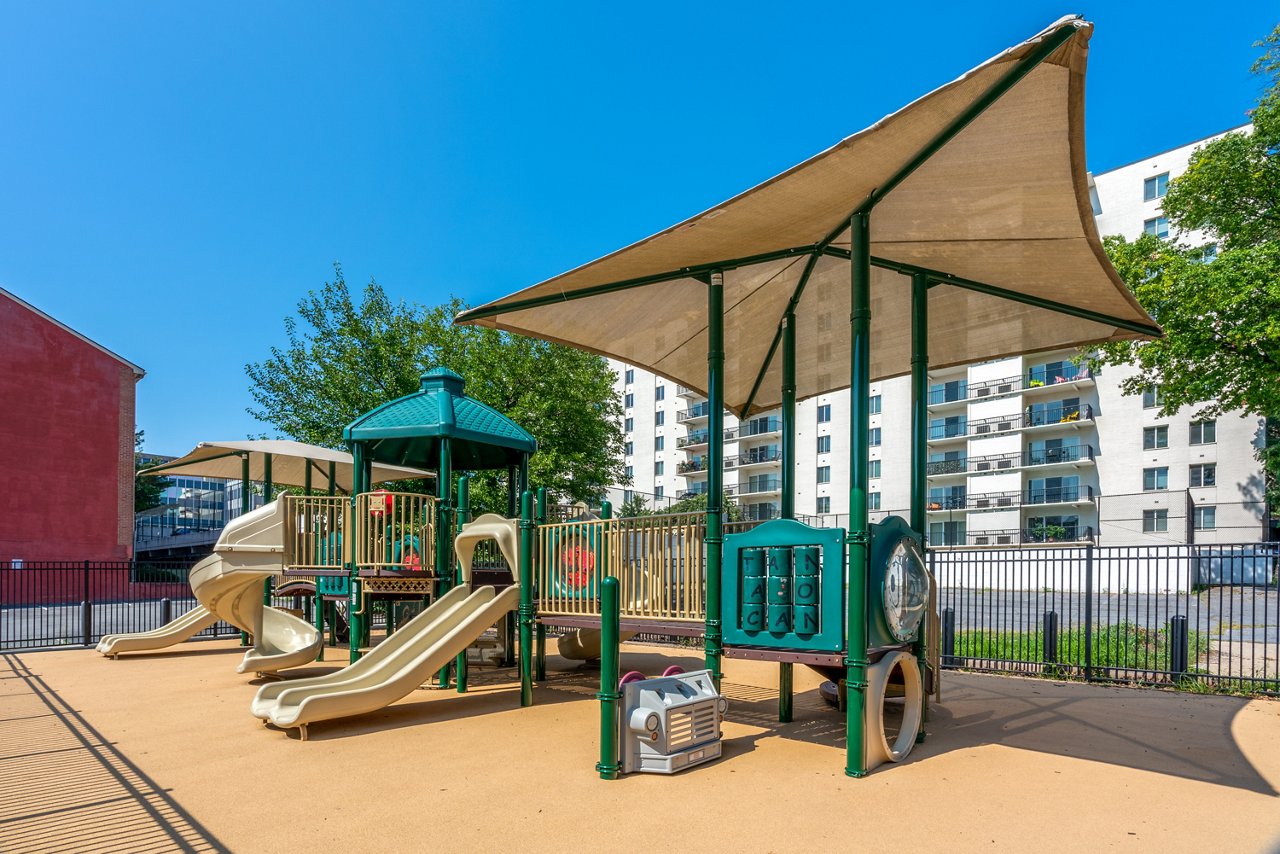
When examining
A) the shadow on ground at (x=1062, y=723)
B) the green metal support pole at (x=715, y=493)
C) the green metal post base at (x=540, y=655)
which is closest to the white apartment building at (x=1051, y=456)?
the shadow on ground at (x=1062, y=723)

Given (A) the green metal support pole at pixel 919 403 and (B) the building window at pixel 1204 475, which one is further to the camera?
(B) the building window at pixel 1204 475

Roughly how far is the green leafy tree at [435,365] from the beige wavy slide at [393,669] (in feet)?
49.4

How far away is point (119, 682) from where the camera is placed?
12.5 metres

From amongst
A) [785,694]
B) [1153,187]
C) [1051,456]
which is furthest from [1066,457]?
[785,694]

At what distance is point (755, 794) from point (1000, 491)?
49.1 metres

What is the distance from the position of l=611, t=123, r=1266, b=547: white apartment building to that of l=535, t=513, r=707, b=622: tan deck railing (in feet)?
107

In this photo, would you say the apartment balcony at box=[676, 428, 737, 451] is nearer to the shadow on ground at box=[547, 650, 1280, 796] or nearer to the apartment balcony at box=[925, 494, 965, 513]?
the apartment balcony at box=[925, 494, 965, 513]

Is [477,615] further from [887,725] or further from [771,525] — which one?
[887,725]

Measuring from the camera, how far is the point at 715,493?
8641mm

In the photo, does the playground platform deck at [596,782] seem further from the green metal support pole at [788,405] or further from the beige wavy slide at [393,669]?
the green metal support pole at [788,405]

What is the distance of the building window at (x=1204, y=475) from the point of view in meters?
41.1

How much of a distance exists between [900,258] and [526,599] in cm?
644

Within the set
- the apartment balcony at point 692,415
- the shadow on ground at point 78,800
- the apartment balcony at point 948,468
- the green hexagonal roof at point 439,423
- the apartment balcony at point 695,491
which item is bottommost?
the apartment balcony at point 695,491

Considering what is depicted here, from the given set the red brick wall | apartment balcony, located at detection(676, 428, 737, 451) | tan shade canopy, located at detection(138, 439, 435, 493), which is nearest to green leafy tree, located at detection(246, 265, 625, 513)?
tan shade canopy, located at detection(138, 439, 435, 493)
